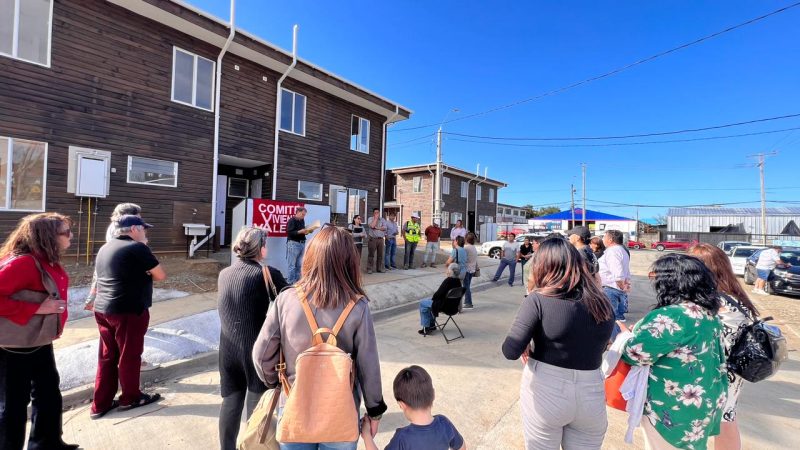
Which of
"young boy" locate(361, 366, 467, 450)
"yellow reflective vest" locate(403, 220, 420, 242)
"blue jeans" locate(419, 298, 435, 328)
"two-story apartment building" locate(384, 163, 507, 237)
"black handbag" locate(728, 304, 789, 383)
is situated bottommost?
"blue jeans" locate(419, 298, 435, 328)

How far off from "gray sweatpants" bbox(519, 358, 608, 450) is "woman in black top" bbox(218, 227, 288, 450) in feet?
5.48

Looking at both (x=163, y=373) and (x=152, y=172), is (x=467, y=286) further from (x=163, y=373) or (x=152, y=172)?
(x=152, y=172)

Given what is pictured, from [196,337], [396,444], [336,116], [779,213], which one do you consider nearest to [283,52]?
[336,116]

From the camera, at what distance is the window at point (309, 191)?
40.9 feet

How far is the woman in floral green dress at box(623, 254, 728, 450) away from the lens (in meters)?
A: 1.89

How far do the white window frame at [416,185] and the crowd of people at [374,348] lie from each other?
24689 mm

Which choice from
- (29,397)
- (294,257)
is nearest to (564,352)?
(29,397)

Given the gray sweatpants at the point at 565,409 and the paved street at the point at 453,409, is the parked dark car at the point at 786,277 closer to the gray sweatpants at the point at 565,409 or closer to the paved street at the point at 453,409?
the paved street at the point at 453,409

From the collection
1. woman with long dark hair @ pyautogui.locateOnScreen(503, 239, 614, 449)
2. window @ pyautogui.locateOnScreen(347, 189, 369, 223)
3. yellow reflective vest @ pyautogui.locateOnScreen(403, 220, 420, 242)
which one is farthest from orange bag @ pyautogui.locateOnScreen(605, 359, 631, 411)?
window @ pyautogui.locateOnScreen(347, 189, 369, 223)

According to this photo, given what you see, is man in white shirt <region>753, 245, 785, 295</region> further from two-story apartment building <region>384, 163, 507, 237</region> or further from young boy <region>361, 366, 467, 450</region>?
two-story apartment building <region>384, 163, 507, 237</region>

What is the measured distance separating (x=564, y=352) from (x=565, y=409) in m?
0.30

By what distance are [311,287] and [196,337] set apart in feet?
13.0

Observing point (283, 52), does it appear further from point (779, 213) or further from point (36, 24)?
point (779, 213)

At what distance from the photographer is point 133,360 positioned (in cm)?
313
